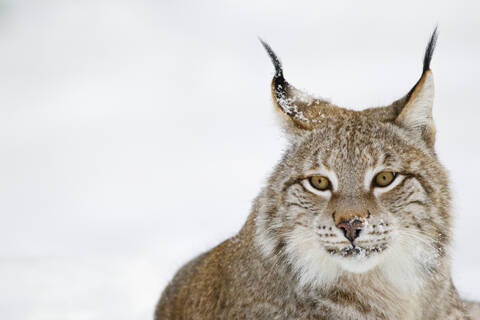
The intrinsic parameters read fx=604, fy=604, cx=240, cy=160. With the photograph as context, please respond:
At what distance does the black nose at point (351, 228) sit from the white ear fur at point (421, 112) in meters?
0.84

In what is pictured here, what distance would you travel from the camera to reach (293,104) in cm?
412

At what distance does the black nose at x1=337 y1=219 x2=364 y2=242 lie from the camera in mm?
3359

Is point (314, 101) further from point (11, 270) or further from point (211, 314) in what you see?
point (11, 270)

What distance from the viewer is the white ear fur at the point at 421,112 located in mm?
3725

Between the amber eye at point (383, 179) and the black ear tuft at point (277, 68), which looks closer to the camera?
the amber eye at point (383, 179)

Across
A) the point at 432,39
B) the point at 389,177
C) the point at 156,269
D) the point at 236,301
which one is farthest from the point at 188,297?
the point at 156,269

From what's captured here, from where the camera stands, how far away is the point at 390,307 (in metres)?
3.73

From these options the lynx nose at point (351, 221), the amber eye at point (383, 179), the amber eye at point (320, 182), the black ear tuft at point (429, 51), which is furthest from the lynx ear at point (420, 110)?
the lynx nose at point (351, 221)

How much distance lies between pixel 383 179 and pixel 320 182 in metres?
0.37

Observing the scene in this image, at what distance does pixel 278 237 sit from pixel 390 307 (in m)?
0.81

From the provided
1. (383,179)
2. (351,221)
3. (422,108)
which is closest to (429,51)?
(422,108)

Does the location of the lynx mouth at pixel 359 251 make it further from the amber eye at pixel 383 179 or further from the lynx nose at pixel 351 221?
the amber eye at pixel 383 179

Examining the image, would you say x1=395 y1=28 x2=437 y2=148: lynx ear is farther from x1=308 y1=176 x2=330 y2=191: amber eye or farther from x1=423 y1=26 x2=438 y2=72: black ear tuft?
x1=308 y1=176 x2=330 y2=191: amber eye

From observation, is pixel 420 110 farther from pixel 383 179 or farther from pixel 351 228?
pixel 351 228
